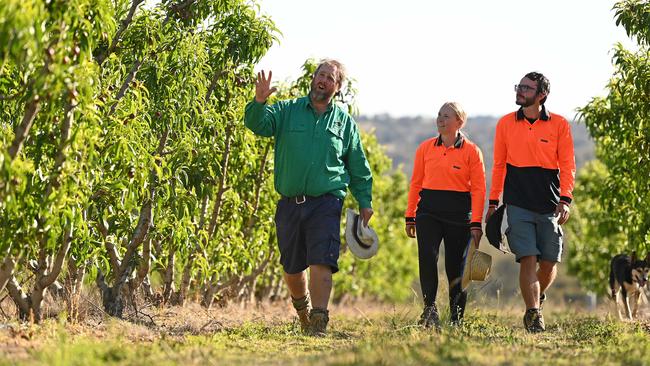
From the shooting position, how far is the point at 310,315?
7957mm

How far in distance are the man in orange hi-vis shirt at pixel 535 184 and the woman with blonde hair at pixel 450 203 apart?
0.31 metres

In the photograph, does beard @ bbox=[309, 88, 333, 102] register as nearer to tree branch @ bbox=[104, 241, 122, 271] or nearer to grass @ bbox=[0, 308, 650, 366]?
grass @ bbox=[0, 308, 650, 366]

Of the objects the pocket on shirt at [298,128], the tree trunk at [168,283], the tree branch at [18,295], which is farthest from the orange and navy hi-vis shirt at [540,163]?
the tree branch at [18,295]

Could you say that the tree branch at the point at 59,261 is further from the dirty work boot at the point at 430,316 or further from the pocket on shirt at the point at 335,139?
the dirty work boot at the point at 430,316

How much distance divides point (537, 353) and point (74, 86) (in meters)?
3.62

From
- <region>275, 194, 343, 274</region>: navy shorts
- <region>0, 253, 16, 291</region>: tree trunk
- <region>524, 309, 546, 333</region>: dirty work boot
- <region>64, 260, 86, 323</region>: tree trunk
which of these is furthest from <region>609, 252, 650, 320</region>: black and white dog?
<region>0, 253, 16, 291</region>: tree trunk

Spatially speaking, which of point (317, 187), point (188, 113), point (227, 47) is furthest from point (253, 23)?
point (317, 187)

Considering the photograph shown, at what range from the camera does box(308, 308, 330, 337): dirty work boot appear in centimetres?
784

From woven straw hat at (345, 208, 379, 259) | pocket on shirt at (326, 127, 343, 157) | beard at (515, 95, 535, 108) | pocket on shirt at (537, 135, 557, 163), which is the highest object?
beard at (515, 95, 535, 108)

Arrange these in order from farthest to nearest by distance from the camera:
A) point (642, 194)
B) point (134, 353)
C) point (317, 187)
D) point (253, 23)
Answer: point (642, 194), point (253, 23), point (317, 187), point (134, 353)

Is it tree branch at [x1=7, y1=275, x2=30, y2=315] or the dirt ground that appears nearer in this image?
the dirt ground

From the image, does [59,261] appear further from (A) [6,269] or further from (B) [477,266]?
(B) [477,266]

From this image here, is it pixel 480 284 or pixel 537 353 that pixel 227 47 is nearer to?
pixel 480 284

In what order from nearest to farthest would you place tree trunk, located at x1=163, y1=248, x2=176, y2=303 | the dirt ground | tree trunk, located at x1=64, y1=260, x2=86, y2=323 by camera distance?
the dirt ground
tree trunk, located at x1=64, y1=260, x2=86, y2=323
tree trunk, located at x1=163, y1=248, x2=176, y2=303
